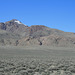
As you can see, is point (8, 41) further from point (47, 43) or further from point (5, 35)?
point (47, 43)

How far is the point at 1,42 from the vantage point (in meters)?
110

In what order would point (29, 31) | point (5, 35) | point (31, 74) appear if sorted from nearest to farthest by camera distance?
point (31, 74) → point (5, 35) → point (29, 31)

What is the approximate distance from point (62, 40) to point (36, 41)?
15.1 metres

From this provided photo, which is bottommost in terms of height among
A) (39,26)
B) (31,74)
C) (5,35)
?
(31,74)

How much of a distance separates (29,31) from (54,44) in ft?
182

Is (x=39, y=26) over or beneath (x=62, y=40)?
over

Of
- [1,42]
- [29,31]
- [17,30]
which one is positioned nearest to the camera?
[1,42]

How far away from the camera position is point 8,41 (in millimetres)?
113562

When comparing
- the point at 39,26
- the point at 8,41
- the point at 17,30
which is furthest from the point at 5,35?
the point at 17,30

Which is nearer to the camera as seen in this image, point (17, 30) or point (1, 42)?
point (1, 42)

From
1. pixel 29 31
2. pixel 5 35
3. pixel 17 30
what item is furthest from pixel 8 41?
pixel 17 30

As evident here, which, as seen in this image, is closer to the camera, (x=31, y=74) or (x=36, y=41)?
(x=31, y=74)

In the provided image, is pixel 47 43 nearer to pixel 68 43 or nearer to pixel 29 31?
pixel 68 43

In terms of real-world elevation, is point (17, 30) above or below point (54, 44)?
above
